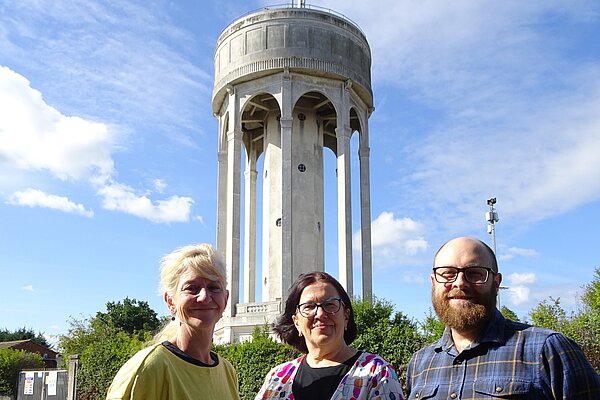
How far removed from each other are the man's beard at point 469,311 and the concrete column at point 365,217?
25803 millimetres

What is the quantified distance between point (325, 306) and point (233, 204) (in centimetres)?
2591

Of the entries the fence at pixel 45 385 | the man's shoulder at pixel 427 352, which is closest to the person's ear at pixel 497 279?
the man's shoulder at pixel 427 352

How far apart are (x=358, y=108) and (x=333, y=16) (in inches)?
182

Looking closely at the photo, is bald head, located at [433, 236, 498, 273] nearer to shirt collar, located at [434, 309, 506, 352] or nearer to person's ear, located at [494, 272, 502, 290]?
person's ear, located at [494, 272, 502, 290]

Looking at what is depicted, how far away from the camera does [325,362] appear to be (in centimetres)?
407

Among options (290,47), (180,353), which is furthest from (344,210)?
(180,353)

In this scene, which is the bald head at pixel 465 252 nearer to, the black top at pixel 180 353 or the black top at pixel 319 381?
the black top at pixel 319 381

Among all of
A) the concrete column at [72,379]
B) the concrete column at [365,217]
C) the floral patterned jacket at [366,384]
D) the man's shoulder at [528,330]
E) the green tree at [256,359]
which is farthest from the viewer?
the concrete column at [365,217]

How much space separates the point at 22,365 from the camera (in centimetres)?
3691

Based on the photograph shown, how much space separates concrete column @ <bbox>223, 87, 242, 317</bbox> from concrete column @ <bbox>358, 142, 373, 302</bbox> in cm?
584

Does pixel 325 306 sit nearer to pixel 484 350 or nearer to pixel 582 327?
pixel 484 350

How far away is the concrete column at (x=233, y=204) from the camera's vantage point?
29.3m

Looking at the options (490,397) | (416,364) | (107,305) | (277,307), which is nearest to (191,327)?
(416,364)

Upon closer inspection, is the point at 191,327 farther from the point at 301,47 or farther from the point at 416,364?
the point at 301,47
